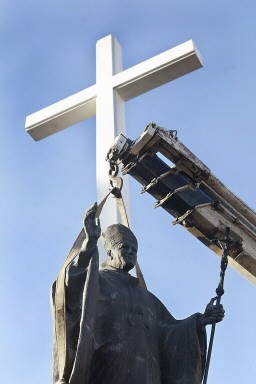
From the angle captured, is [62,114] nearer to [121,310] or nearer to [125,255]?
[125,255]

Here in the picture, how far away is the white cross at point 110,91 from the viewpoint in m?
10.3

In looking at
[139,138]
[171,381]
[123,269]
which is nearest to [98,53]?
[139,138]

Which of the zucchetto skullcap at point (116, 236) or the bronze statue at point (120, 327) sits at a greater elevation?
the zucchetto skullcap at point (116, 236)

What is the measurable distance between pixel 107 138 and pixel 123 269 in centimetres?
237

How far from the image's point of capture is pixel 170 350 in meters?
7.68

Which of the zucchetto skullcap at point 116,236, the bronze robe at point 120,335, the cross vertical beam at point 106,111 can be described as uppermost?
the cross vertical beam at point 106,111

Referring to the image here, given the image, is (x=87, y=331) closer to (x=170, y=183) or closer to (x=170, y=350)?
(x=170, y=350)

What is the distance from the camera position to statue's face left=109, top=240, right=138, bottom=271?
26.1ft

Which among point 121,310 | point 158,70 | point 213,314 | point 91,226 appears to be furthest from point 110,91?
point 213,314

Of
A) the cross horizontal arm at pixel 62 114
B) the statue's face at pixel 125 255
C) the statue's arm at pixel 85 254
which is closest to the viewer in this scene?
the statue's arm at pixel 85 254

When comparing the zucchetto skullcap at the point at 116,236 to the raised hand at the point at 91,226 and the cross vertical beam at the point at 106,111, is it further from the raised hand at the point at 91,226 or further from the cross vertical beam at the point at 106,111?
the cross vertical beam at the point at 106,111

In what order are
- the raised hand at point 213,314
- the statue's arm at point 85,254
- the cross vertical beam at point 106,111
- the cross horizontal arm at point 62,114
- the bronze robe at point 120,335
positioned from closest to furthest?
the bronze robe at point 120,335, the statue's arm at point 85,254, the raised hand at point 213,314, the cross vertical beam at point 106,111, the cross horizontal arm at point 62,114

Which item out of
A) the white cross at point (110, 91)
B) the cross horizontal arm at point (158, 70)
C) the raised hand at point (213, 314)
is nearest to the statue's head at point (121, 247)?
the raised hand at point (213, 314)

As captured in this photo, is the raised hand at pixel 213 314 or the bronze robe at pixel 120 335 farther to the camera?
the raised hand at pixel 213 314
